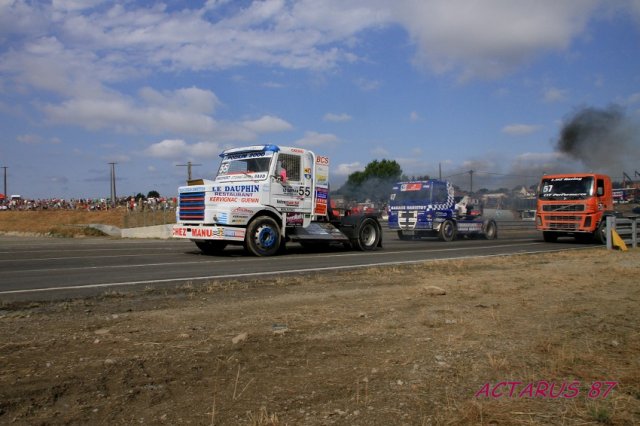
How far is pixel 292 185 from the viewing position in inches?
596

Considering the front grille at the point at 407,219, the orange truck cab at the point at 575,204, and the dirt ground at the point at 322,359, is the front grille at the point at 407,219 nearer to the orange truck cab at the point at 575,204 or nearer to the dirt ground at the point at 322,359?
the orange truck cab at the point at 575,204

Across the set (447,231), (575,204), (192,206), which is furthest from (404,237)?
(192,206)

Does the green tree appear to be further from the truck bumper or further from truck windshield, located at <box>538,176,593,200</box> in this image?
truck windshield, located at <box>538,176,593,200</box>

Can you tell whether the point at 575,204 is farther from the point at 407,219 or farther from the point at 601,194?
the point at 407,219

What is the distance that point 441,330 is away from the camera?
5.54 m

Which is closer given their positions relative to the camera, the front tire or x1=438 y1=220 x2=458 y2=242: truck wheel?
the front tire

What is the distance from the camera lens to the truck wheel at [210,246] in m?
15.4

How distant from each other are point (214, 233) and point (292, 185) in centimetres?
266

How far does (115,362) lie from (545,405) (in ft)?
10.4


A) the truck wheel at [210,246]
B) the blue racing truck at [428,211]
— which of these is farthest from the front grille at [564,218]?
the truck wheel at [210,246]

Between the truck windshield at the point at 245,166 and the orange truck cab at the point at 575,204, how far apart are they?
41.2ft

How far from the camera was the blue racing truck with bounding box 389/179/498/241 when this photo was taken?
22703 millimetres

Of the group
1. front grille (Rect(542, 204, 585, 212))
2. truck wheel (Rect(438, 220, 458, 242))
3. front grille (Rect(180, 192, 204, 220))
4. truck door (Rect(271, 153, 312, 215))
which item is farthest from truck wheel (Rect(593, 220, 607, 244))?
front grille (Rect(180, 192, 204, 220))

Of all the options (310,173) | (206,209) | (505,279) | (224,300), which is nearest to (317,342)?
(224,300)
